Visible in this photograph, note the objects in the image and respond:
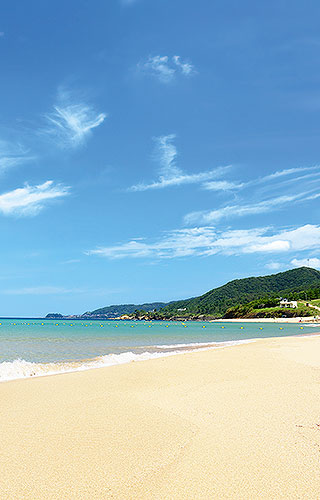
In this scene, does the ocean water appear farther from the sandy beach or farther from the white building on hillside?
the white building on hillside

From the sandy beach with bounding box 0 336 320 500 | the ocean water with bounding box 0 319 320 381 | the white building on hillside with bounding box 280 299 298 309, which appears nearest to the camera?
the sandy beach with bounding box 0 336 320 500

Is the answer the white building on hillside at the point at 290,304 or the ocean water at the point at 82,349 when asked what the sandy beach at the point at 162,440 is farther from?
the white building on hillside at the point at 290,304

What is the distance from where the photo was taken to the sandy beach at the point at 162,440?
4.10m

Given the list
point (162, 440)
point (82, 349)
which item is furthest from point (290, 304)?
point (162, 440)

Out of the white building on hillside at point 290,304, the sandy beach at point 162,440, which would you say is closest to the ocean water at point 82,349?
the sandy beach at point 162,440

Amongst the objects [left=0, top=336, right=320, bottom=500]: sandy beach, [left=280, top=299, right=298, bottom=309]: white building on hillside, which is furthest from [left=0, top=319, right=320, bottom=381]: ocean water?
[left=280, top=299, right=298, bottom=309]: white building on hillside

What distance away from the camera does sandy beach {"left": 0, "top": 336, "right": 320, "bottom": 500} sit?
410 centimetres

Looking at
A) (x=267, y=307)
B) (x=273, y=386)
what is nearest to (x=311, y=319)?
(x=267, y=307)

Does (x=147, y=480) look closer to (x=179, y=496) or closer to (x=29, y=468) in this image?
(x=179, y=496)

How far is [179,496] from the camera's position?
3.89 metres

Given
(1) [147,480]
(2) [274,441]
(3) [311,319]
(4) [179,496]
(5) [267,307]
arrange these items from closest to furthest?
(4) [179,496]
(1) [147,480]
(2) [274,441]
(3) [311,319]
(5) [267,307]

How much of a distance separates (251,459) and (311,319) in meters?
133

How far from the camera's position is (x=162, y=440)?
5621 mm

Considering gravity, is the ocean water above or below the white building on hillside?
below
